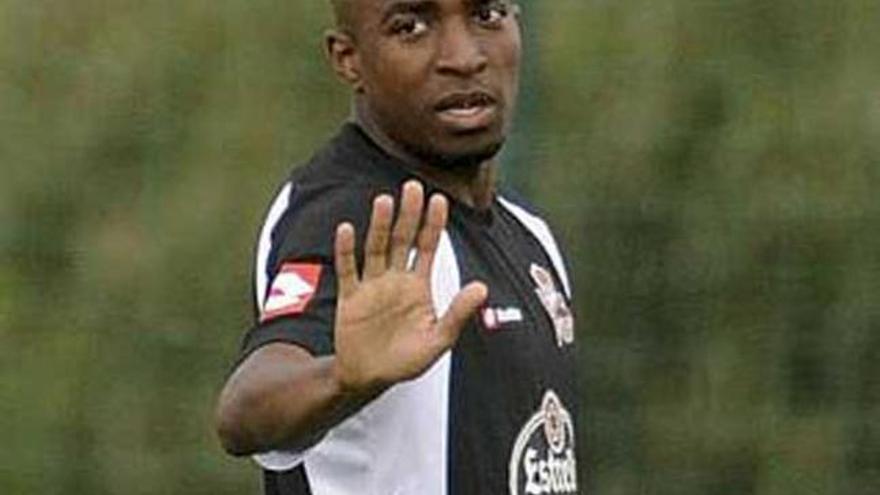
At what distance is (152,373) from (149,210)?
0.31m

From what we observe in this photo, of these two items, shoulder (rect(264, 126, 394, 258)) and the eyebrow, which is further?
the eyebrow

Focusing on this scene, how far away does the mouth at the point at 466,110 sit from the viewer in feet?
A: 12.3

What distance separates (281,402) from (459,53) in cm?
55

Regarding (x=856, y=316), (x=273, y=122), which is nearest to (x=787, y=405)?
(x=856, y=316)

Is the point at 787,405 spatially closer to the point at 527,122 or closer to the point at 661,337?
the point at 661,337

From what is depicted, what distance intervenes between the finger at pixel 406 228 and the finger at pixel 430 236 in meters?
0.02

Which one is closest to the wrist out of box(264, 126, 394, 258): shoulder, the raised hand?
the raised hand

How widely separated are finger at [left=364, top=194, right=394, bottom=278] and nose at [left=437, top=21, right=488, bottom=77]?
14.9 inches

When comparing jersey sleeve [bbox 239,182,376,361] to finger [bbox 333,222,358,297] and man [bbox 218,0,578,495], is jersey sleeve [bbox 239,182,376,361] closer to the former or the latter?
man [bbox 218,0,578,495]

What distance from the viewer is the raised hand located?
11.0 ft

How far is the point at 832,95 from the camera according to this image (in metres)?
5.47

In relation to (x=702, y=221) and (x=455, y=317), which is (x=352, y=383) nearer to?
(x=455, y=317)

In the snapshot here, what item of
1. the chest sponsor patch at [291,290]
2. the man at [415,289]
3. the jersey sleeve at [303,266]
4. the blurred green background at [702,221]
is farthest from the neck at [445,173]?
the blurred green background at [702,221]

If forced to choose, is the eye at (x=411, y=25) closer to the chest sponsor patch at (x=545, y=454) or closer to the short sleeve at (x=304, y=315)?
the short sleeve at (x=304, y=315)
